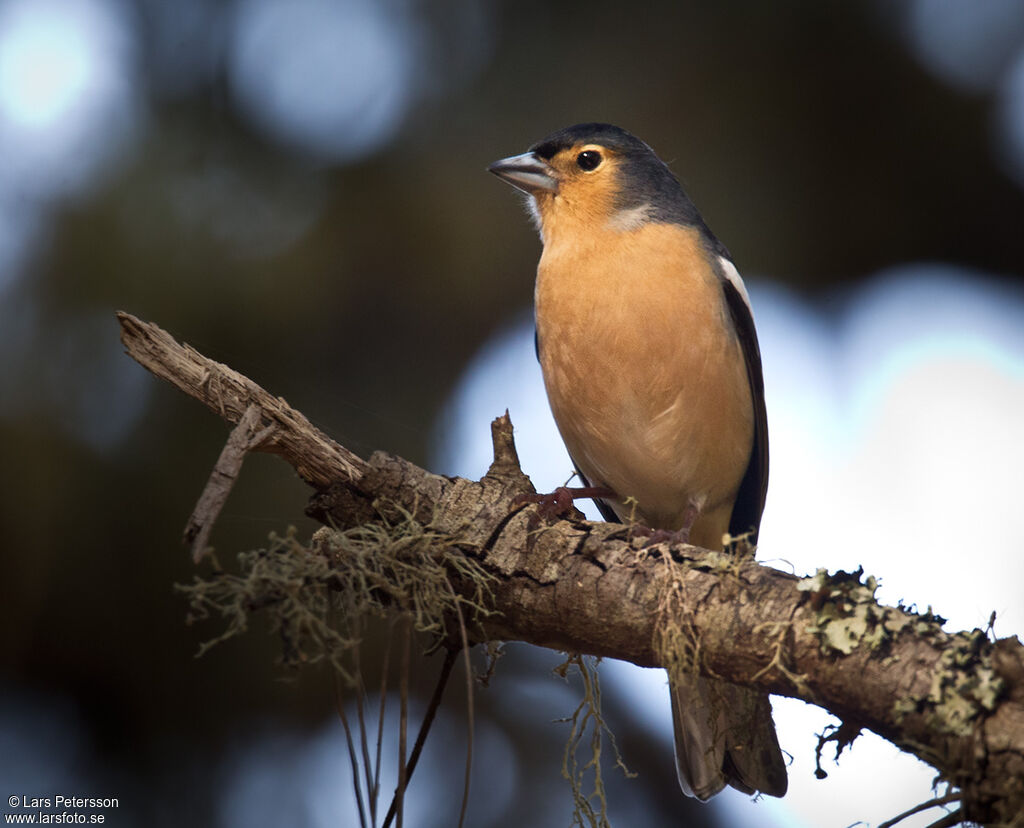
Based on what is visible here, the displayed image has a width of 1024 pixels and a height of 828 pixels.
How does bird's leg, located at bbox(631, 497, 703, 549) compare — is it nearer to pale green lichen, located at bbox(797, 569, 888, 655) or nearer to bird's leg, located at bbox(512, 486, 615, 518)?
bird's leg, located at bbox(512, 486, 615, 518)

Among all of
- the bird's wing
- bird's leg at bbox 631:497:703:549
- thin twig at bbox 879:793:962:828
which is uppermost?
the bird's wing

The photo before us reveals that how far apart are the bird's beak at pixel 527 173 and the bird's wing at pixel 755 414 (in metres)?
0.90

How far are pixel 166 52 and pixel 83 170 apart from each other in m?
0.82

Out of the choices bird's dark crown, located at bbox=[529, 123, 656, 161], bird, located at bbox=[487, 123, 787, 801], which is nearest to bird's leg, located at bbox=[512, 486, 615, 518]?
bird, located at bbox=[487, 123, 787, 801]

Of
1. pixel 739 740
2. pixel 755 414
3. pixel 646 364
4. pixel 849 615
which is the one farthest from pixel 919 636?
pixel 755 414

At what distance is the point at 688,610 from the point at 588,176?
2511mm

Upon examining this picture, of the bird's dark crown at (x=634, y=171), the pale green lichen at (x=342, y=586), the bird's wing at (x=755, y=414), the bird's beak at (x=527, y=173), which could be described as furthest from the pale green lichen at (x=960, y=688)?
the bird's beak at (x=527, y=173)

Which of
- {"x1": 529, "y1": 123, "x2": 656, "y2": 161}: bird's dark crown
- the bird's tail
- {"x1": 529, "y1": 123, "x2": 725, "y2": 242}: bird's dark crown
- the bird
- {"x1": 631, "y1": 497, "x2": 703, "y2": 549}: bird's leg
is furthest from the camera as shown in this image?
{"x1": 529, "y1": 123, "x2": 656, "y2": 161}: bird's dark crown

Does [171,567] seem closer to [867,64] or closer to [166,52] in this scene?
[166,52]

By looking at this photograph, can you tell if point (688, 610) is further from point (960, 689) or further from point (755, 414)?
point (755, 414)

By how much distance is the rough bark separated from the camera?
2.39 metres

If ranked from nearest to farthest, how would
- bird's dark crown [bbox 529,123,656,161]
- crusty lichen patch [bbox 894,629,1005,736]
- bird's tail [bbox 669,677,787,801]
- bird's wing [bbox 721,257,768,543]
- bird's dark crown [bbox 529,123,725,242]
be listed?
crusty lichen patch [bbox 894,629,1005,736] < bird's tail [bbox 669,677,787,801] < bird's wing [bbox 721,257,768,543] < bird's dark crown [bbox 529,123,725,242] < bird's dark crown [bbox 529,123,656,161]

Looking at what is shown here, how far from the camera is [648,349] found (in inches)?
162

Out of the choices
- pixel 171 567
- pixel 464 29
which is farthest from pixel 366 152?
pixel 171 567
